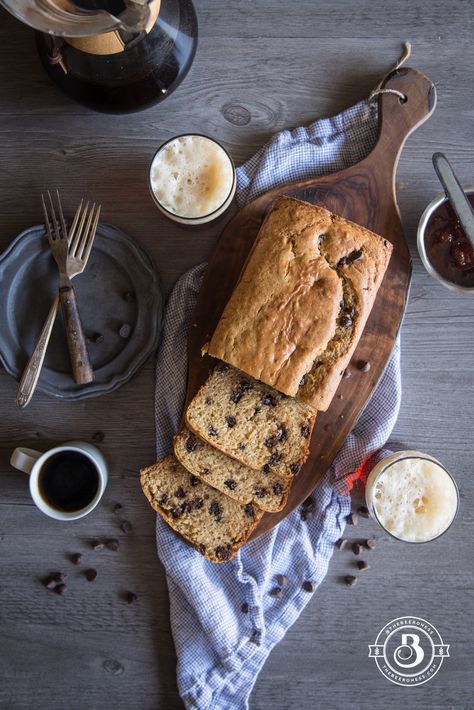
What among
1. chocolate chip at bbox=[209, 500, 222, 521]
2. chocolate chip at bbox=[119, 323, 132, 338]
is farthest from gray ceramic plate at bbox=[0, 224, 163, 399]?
chocolate chip at bbox=[209, 500, 222, 521]

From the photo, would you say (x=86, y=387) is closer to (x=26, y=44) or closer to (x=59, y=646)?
(x=59, y=646)

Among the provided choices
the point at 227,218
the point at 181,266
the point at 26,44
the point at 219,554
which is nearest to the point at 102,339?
the point at 181,266

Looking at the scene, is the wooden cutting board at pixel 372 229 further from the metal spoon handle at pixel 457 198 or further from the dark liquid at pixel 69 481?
the dark liquid at pixel 69 481

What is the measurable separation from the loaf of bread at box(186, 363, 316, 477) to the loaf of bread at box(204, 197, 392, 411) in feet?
0.39

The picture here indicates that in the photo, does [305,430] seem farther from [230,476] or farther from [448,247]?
[448,247]

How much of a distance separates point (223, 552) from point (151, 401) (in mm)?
665

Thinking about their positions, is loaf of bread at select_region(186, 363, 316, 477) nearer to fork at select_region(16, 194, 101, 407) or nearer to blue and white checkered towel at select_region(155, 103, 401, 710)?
blue and white checkered towel at select_region(155, 103, 401, 710)

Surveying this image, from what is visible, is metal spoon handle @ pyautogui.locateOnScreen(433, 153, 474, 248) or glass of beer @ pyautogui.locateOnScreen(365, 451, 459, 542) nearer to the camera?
metal spoon handle @ pyautogui.locateOnScreen(433, 153, 474, 248)

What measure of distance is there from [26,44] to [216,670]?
266 centimetres

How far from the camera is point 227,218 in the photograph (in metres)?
2.54

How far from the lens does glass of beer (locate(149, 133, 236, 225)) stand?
2336mm

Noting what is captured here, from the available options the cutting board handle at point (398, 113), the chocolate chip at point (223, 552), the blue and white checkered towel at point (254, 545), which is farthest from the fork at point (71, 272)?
the cutting board handle at point (398, 113)

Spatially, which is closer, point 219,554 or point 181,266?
point 219,554

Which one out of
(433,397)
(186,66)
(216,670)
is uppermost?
(186,66)
